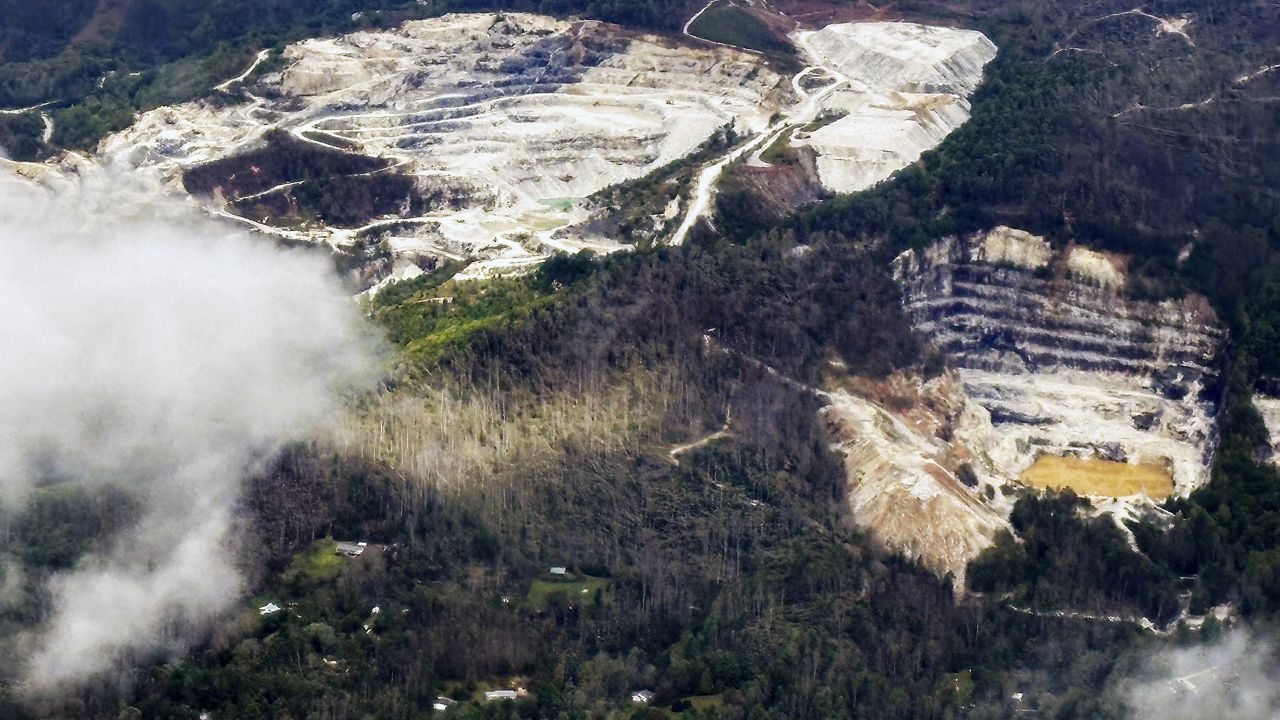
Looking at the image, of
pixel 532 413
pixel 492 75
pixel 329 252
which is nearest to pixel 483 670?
pixel 532 413

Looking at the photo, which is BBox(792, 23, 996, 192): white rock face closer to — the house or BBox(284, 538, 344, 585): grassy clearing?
the house

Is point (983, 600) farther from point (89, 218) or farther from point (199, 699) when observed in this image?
point (89, 218)

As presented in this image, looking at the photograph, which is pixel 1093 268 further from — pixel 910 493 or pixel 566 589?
pixel 566 589

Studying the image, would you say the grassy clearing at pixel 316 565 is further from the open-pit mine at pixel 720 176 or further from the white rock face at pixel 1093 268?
the white rock face at pixel 1093 268

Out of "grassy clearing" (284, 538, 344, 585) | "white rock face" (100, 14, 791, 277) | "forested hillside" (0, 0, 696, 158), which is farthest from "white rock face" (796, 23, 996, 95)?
"grassy clearing" (284, 538, 344, 585)

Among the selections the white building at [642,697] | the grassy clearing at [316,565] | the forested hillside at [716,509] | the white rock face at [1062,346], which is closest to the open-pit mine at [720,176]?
the white rock face at [1062,346]
